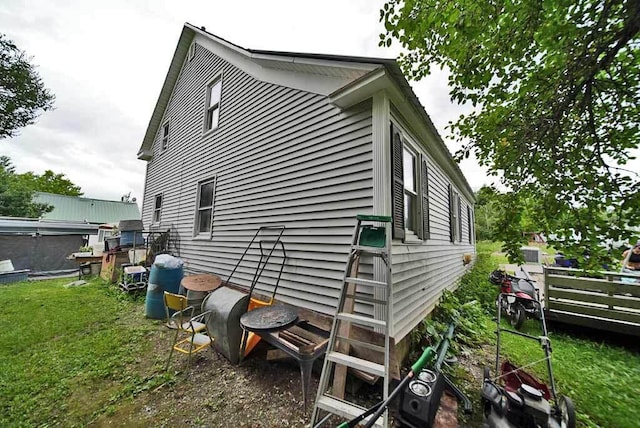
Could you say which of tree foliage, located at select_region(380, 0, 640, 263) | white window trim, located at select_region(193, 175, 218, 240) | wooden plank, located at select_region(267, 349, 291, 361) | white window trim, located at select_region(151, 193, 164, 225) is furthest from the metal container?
white window trim, located at select_region(151, 193, 164, 225)

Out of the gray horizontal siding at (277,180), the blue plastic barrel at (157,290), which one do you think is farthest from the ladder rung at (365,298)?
the blue plastic barrel at (157,290)

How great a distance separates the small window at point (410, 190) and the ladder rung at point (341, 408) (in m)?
2.56

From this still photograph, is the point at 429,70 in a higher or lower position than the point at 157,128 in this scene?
lower

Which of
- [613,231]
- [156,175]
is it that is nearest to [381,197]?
[613,231]

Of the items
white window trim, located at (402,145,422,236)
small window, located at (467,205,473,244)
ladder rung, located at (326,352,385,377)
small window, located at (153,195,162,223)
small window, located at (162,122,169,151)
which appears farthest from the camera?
small window, located at (467,205,473,244)

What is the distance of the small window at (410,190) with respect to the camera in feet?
12.5

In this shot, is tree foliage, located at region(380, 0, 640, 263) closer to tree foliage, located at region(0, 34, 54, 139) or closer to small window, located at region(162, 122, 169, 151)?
small window, located at region(162, 122, 169, 151)

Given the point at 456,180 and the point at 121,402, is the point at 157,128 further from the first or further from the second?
the point at 456,180

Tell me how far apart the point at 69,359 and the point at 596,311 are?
8.82 meters

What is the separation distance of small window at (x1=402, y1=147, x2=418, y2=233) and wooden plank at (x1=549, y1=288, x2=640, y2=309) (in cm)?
331

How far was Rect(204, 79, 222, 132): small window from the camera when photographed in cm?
664

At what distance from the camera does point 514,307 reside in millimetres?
4840

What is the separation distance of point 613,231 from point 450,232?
14.5 feet

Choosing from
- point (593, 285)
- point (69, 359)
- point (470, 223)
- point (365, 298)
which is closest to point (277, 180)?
point (365, 298)
